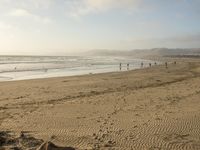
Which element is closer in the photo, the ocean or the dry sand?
the dry sand

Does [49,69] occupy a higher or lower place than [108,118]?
lower

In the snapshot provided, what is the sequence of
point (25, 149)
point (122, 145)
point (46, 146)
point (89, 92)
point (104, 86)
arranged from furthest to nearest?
point (104, 86) < point (89, 92) < point (122, 145) < point (25, 149) < point (46, 146)

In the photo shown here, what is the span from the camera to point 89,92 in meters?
20.1

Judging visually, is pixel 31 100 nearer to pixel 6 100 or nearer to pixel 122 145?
pixel 6 100

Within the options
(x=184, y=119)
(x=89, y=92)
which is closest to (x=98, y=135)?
(x=184, y=119)

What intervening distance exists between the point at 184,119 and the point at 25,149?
6384 millimetres

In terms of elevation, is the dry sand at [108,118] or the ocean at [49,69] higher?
the dry sand at [108,118]

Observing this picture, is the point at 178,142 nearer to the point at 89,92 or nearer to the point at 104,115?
the point at 104,115

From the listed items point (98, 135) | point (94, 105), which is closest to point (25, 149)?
point (98, 135)

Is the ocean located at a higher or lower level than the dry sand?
lower

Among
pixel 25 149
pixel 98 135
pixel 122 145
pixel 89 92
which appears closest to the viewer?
pixel 25 149

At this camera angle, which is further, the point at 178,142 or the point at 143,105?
the point at 143,105

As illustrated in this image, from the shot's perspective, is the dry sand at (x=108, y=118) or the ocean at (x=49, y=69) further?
the ocean at (x=49, y=69)

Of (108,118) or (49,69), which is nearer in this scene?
(108,118)
